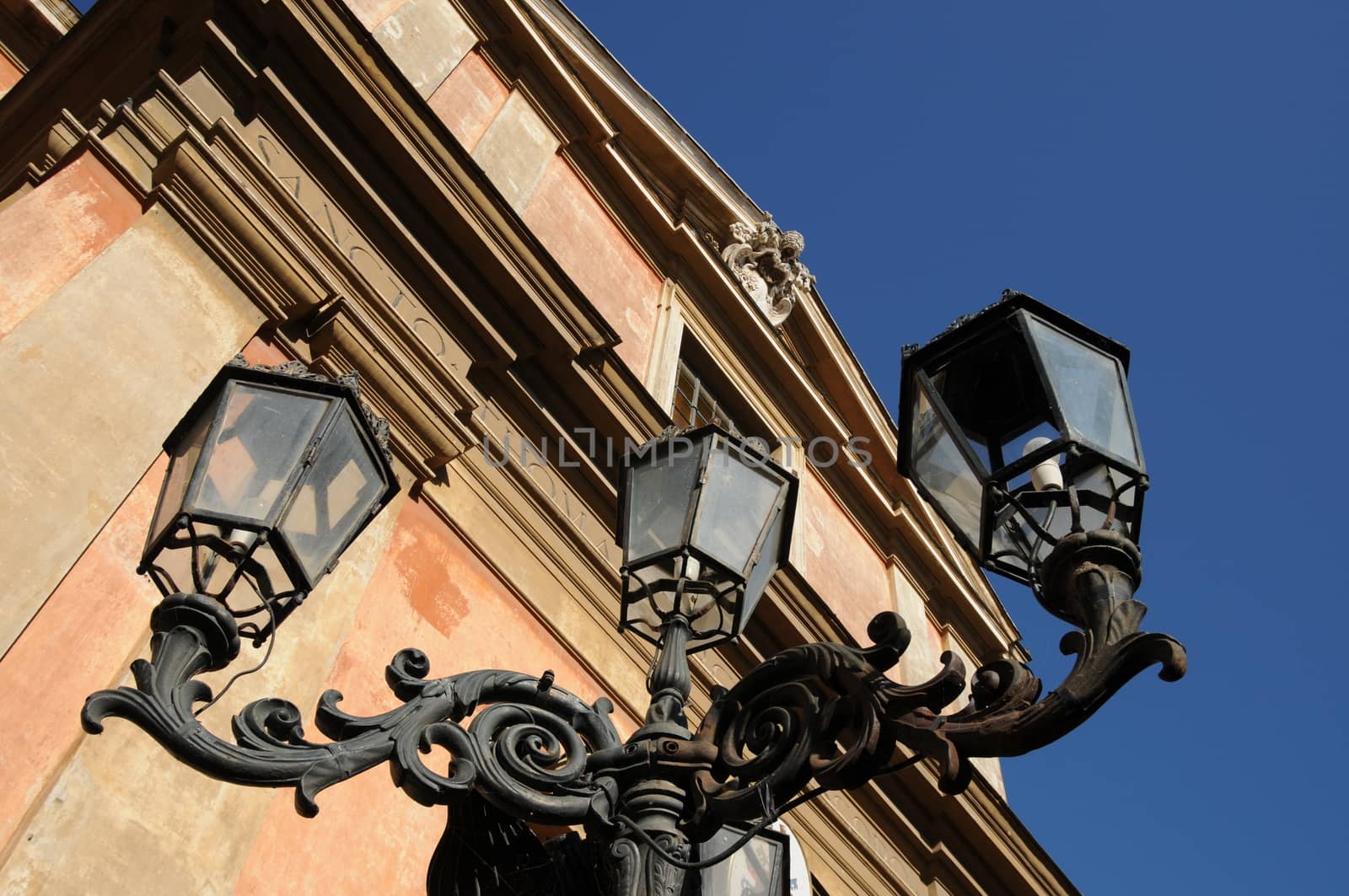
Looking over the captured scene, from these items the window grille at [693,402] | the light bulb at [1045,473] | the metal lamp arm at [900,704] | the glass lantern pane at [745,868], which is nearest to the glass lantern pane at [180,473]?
the metal lamp arm at [900,704]

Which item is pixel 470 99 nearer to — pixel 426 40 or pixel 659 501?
pixel 426 40

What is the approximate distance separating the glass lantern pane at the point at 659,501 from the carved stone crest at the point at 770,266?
9831 mm

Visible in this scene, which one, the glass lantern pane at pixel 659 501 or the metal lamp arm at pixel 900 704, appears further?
Answer: the glass lantern pane at pixel 659 501

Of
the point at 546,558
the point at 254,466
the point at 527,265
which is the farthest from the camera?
the point at 527,265

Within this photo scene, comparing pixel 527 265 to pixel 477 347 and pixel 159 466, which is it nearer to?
pixel 477 347

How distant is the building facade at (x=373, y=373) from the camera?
5.09m

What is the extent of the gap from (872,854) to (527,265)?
185 inches

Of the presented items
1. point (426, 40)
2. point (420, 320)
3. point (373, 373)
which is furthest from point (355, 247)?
point (426, 40)

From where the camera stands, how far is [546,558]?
7.86m

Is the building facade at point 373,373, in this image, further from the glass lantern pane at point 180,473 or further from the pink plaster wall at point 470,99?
the glass lantern pane at point 180,473

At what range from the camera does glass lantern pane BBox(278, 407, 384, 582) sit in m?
3.36

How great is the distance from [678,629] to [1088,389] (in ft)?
3.87

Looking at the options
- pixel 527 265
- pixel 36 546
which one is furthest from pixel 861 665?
pixel 527 265

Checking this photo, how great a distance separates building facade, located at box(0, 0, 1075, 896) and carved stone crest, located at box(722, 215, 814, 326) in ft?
3.22
